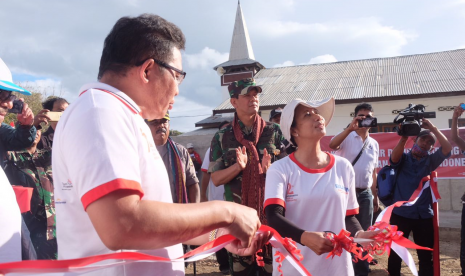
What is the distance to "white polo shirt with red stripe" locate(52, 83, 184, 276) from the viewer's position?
1042mm

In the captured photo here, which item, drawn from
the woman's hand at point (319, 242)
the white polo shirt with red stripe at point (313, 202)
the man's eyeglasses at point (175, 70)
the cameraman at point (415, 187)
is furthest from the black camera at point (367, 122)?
the man's eyeglasses at point (175, 70)

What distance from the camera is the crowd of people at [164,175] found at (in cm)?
107

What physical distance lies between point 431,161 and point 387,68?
1854 centimetres

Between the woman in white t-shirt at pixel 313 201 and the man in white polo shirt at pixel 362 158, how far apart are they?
2.07m

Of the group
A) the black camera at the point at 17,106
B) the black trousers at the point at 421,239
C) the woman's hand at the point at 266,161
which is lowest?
the black trousers at the point at 421,239

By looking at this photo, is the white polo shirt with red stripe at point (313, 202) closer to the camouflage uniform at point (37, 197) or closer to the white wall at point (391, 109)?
the camouflage uniform at point (37, 197)

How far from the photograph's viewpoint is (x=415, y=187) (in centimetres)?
501

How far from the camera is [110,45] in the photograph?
1.39 metres

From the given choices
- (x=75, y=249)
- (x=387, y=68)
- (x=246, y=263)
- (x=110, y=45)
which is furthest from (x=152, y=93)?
(x=387, y=68)

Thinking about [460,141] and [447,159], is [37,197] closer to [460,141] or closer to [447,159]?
[460,141]

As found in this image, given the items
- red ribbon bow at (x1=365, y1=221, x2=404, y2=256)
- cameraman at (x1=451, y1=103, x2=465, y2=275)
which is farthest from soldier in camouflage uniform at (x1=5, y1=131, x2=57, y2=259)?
cameraman at (x1=451, y1=103, x2=465, y2=275)

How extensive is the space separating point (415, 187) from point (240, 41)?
3050cm

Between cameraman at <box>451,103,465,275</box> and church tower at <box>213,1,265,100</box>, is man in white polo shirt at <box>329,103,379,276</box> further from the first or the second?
church tower at <box>213,1,265,100</box>

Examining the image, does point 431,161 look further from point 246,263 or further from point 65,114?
point 65,114
